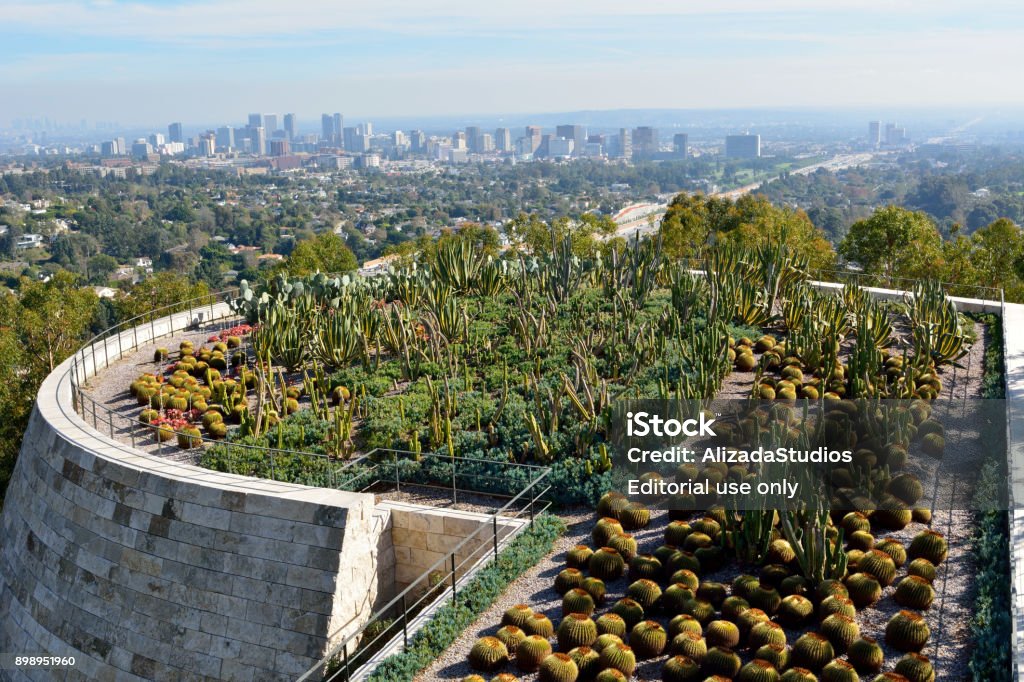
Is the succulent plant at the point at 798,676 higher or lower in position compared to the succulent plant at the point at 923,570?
lower

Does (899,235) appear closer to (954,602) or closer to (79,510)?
(954,602)

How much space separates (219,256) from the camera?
108062mm

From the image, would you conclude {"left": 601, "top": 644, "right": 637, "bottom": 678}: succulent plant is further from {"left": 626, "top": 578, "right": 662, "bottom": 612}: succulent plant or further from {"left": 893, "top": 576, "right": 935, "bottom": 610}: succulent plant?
{"left": 893, "top": 576, "right": 935, "bottom": 610}: succulent plant

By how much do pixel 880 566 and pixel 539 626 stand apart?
3267mm

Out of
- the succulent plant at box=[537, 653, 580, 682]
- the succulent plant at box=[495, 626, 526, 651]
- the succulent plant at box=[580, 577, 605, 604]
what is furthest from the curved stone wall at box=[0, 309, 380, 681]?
the succulent plant at box=[537, 653, 580, 682]

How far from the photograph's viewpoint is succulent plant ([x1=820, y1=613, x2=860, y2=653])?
788 centimetres

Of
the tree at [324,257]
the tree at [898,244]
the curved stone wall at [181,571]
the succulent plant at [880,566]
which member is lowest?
the curved stone wall at [181,571]

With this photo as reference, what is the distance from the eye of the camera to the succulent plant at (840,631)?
310 inches

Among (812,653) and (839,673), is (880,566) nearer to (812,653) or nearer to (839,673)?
(812,653)

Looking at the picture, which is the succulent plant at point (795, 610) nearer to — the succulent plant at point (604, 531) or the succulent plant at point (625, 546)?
the succulent plant at point (625, 546)

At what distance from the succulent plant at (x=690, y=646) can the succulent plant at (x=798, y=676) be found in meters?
0.67

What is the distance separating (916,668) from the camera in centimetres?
734

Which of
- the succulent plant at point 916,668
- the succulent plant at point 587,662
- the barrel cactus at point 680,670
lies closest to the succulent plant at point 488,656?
the succulent plant at point 587,662

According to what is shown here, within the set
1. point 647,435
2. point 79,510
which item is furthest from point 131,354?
point 647,435
